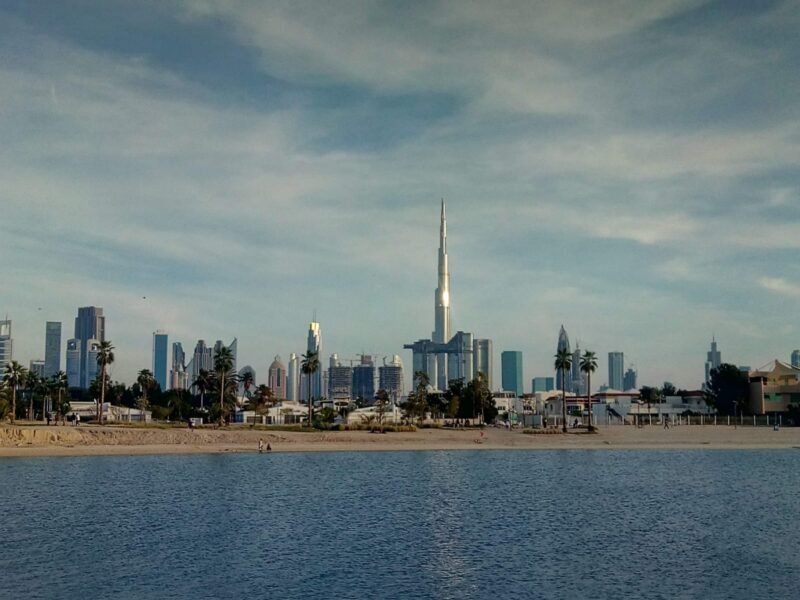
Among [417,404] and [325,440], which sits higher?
[417,404]

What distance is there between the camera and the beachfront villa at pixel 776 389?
617 ft

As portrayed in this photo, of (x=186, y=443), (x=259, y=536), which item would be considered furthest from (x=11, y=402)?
(x=259, y=536)

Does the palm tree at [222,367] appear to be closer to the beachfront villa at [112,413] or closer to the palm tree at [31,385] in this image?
the beachfront villa at [112,413]

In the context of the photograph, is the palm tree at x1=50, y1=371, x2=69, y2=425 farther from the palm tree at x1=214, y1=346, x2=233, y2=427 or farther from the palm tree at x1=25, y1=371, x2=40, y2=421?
the palm tree at x1=214, y1=346, x2=233, y2=427

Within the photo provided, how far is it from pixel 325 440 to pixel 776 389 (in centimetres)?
12061

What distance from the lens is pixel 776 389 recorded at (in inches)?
7510

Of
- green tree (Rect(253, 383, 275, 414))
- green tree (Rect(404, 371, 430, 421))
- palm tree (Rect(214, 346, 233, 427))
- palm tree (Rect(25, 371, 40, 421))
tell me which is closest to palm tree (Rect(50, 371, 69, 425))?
palm tree (Rect(25, 371, 40, 421))

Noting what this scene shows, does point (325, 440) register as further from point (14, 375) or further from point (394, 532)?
point (394, 532)

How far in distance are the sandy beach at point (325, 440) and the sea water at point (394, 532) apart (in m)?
19.5

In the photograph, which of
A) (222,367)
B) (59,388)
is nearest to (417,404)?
(222,367)

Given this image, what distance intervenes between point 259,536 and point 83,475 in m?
40.8

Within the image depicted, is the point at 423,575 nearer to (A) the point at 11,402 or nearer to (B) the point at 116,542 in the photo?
(B) the point at 116,542

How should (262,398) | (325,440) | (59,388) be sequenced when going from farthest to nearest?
(262,398) → (59,388) → (325,440)

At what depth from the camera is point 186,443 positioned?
118562 mm
